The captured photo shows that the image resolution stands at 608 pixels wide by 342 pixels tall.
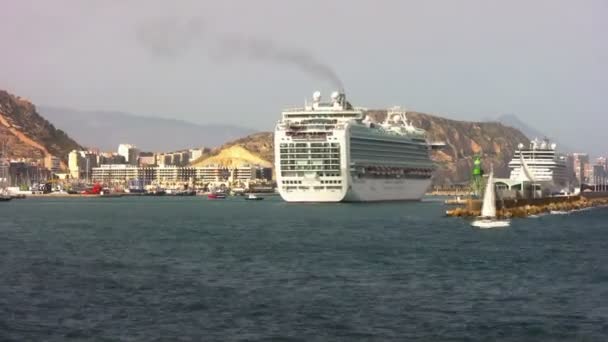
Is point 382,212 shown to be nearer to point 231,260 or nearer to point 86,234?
point 86,234

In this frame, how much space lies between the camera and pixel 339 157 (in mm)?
117438

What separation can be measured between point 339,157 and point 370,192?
9.95 m

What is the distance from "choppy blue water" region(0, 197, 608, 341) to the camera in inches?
1199

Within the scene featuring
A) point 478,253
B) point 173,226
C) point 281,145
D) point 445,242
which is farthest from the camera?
point 281,145

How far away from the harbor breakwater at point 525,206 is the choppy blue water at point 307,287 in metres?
25.4

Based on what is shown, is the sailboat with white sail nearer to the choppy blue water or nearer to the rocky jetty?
the rocky jetty

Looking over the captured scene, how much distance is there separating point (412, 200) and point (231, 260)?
95.4 meters

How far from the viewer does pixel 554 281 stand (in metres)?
41.3

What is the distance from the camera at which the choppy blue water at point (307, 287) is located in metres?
30.5

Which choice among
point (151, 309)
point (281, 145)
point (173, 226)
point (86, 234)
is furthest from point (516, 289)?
point (281, 145)

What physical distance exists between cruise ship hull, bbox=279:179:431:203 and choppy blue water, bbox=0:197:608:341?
4746 cm

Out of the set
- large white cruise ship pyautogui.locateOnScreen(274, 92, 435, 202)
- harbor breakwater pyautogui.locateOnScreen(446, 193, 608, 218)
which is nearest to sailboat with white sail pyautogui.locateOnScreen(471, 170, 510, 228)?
harbor breakwater pyautogui.locateOnScreen(446, 193, 608, 218)

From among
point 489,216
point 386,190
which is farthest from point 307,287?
point 386,190

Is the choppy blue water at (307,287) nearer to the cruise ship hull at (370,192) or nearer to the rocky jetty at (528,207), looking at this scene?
the rocky jetty at (528,207)
